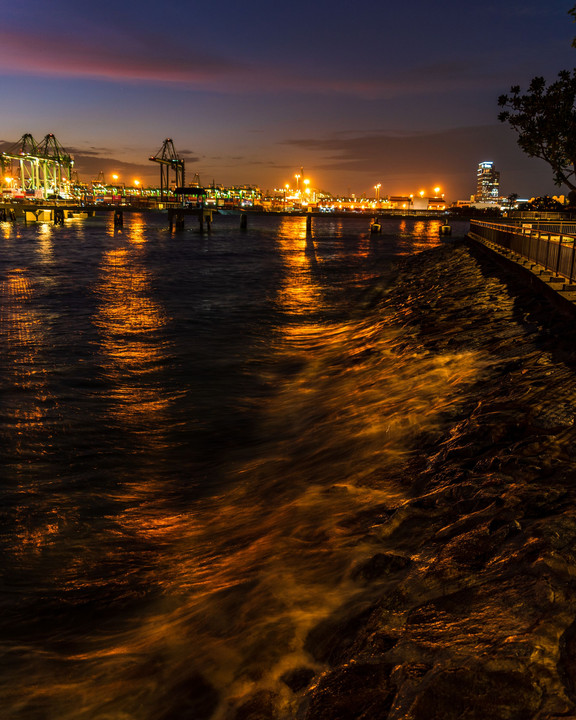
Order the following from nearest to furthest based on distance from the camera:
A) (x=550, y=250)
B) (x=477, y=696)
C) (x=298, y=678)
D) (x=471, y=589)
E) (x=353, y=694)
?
1. (x=477, y=696)
2. (x=353, y=694)
3. (x=298, y=678)
4. (x=471, y=589)
5. (x=550, y=250)

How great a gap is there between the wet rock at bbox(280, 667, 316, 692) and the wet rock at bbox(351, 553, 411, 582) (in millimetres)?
991

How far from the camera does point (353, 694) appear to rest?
3.01 meters

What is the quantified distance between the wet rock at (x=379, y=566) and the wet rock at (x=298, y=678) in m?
0.99

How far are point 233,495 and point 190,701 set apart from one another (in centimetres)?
355

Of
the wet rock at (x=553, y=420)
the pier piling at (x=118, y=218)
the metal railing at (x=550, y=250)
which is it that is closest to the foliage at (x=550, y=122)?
the metal railing at (x=550, y=250)

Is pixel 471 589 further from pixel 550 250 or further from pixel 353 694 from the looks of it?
pixel 550 250

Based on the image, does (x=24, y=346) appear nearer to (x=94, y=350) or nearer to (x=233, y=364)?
(x=94, y=350)

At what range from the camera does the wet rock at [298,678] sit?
132 inches

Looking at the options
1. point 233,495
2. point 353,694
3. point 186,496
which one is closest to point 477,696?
point 353,694

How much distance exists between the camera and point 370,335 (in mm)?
16125

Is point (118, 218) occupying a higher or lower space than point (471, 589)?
higher

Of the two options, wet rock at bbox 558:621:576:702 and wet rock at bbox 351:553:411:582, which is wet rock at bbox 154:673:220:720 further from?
wet rock at bbox 558:621:576:702

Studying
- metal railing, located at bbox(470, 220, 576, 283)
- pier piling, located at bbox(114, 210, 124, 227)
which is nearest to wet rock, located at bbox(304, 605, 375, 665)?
metal railing, located at bbox(470, 220, 576, 283)

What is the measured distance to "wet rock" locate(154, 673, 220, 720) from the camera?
337 cm
